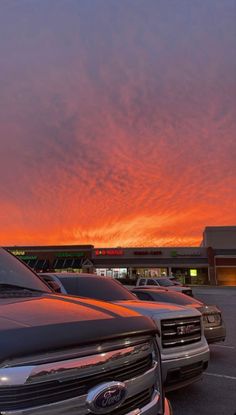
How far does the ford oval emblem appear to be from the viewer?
211 cm

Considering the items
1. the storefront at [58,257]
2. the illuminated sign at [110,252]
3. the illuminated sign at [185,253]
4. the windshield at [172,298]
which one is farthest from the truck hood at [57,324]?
the storefront at [58,257]

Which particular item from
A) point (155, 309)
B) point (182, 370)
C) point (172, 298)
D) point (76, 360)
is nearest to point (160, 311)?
point (155, 309)

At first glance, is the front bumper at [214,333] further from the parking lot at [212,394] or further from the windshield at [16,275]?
the windshield at [16,275]

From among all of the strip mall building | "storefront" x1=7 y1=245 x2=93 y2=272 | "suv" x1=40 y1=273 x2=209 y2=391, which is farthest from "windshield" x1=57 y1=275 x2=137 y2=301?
"storefront" x1=7 y1=245 x2=93 y2=272

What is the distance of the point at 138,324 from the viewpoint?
8.50 feet

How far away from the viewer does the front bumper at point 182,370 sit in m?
5.17

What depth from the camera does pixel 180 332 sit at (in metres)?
5.64

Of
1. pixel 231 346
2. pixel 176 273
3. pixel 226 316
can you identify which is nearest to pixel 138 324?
pixel 231 346

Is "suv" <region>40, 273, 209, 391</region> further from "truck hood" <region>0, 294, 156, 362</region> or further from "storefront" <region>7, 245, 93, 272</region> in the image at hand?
"storefront" <region>7, 245, 93, 272</region>

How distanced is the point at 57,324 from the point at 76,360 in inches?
8.9

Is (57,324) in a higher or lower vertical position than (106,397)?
higher

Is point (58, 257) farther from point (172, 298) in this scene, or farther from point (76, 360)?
point (76, 360)

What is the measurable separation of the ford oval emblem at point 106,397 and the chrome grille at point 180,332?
326cm

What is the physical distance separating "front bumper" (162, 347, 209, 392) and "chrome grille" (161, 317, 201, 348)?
8.8 inches
